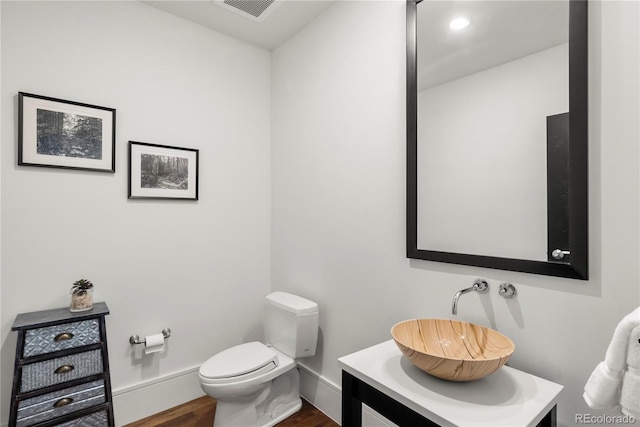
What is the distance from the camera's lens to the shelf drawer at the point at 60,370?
156cm

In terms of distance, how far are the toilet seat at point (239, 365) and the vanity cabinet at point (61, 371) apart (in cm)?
51

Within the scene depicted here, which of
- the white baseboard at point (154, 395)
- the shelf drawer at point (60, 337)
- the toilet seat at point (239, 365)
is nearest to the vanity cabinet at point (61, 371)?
the shelf drawer at point (60, 337)

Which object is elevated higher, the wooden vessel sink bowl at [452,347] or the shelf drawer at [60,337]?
the wooden vessel sink bowl at [452,347]

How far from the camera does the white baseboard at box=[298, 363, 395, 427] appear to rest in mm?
2002

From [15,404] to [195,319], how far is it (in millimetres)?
963

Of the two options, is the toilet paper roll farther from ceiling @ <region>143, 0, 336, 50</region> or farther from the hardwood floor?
ceiling @ <region>143, 0, 336, 50</region>

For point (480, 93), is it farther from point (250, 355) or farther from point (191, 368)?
point (191, 368)

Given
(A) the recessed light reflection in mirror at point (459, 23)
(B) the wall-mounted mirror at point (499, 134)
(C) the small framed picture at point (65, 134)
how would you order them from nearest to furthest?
(B) the wall-mounted mirror at point (499, 134)
(A) the recessed light reflection in mirror at point (459, 23)
(C) the small framed picture at point (65, 134)

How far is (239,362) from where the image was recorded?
1.90m

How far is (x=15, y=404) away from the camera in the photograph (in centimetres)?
151

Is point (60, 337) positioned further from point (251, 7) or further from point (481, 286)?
point (251, 7)

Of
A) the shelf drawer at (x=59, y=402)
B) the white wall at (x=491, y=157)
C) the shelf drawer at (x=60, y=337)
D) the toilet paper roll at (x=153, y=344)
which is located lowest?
the shelf drawer at (x=59, y=402)

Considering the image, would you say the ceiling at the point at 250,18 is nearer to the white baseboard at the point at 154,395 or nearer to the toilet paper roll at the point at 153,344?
the toilet paper roll at the point at 153,344

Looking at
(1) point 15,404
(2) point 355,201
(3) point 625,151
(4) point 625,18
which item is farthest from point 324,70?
(1) point 15,404
